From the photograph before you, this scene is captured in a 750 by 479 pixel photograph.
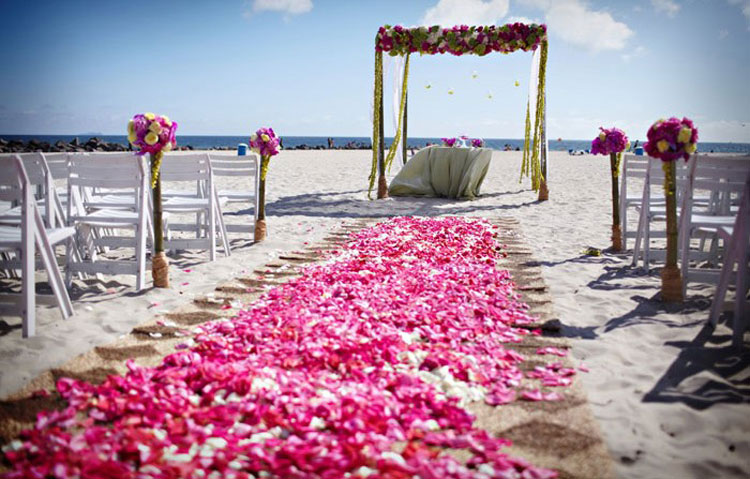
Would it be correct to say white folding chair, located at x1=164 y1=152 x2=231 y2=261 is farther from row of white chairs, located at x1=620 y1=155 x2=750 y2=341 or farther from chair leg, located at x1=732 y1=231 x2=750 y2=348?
chair leg, located at x1=732 y1=231 x2=750 y2=348

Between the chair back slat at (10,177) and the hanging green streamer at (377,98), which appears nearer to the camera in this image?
the chair back slat at (10,177)

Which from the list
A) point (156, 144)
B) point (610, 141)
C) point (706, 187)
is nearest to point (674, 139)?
point (706, 187)

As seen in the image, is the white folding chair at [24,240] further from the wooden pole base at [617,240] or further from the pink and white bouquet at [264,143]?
the wooden pole base at [617,240]

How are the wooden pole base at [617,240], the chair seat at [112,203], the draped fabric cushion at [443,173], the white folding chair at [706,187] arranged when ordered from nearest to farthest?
the white folding chair at [706,187]
the chair seat at [112,203]
the wooden pole base at [617,240]
the draped fabric cushion at [443,173]

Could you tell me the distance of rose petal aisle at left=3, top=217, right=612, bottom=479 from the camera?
2.05 metres

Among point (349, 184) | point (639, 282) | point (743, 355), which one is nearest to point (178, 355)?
point (743, 355)

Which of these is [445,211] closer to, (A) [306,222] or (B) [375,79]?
(A) [306,222]

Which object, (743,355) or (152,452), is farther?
(743,355)

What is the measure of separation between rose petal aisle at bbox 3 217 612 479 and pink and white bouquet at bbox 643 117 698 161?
1628 millimetres

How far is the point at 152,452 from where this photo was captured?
6.83 ft

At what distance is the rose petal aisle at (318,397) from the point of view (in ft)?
6.72

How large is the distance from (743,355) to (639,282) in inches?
66.8

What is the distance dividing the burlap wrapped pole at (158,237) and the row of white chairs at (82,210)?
0.26ft

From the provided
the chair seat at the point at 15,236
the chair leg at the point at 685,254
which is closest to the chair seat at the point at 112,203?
the chair seat at the point at 15,236
